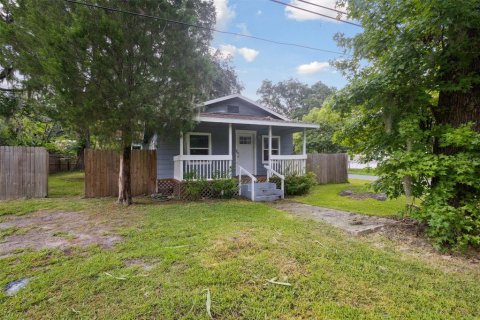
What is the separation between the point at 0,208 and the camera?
21.9 feet

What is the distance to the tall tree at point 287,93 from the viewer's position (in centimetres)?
4063

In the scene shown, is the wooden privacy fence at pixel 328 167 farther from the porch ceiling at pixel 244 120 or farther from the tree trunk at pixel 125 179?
the tree trunk at pixel 125 179

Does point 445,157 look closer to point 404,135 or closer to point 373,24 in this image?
point 404,135

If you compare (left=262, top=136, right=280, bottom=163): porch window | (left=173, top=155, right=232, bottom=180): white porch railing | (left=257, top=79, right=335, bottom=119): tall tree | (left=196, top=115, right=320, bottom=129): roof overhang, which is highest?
(left=257, top=79, right=335, bottom=119): tall tree

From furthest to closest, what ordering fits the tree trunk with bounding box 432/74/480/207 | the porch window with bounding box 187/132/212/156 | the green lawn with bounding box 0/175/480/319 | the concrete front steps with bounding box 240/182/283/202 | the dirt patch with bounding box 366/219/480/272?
the porch window with bounding box 187/132/212/156 → the concrete front steps with bounding box 240/182/283/202 → the tree trunk with bounding box 432/74/480/207 → the dirt patch with bounding box 366/219/480/272 → the green lawn with bounding box 0/175/480/319

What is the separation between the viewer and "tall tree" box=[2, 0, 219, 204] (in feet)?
17.7

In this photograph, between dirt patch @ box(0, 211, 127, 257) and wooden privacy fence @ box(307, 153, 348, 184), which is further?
wooden privacy fence @ box(307, 153, 348, 184)

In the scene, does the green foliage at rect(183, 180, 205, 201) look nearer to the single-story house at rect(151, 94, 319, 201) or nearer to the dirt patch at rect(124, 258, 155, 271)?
the single-story house at rect(151, 94, 319, 201)

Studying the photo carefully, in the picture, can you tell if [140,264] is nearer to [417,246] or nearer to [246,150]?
[417,246]

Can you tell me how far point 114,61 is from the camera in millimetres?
6027

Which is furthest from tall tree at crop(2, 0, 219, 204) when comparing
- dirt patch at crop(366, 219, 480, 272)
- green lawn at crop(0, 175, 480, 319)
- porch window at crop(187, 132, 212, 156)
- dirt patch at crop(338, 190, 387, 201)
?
dirt patch at crop(338, 190, 387, 201)

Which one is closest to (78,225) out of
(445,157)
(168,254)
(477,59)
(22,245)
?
(22,245)

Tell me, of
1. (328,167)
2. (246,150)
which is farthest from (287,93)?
(246,150)

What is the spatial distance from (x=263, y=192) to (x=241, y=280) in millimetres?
5691
